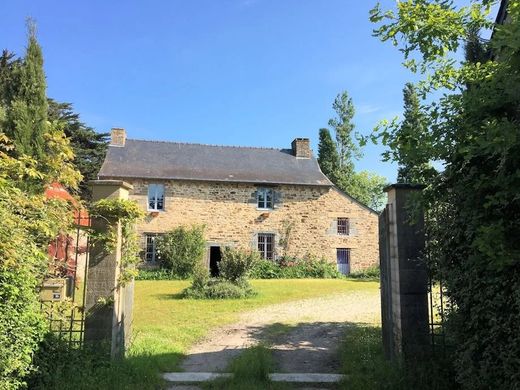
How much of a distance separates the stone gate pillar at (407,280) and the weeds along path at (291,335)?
1.25 metres

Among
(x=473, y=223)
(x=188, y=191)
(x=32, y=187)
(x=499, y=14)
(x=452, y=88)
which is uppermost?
(x=499, y=14)

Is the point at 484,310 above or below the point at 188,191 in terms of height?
below

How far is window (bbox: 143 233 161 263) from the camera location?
22.6 metres

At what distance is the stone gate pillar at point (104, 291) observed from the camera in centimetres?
517

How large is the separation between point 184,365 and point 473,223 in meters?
4.24

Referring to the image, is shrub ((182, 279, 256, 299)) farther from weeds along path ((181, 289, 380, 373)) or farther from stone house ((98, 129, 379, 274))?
stone house ((98, 129, 379, 274))

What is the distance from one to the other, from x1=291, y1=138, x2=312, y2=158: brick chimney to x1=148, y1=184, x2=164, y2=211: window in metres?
8.35

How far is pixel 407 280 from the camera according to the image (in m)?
5.02

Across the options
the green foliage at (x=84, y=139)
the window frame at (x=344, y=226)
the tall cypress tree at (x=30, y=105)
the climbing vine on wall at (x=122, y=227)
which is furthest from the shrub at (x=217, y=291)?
the green foliage at (x=84, y=139)

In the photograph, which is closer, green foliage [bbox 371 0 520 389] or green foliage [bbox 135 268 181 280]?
green foliage [bbox 371 0 520 389]

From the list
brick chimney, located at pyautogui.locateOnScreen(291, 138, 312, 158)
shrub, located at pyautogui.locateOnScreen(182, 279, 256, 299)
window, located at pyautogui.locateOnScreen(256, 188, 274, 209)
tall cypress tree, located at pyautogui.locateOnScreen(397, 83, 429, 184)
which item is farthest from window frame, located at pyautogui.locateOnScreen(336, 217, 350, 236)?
tall cypress tree, located at pyautogui.locateOnScreen(397, 83, 429, 184)

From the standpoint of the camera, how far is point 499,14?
9.34 metres

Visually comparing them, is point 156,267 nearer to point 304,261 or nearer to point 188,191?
point 188,191

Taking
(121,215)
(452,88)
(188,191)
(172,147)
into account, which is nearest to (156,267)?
(188,191)
